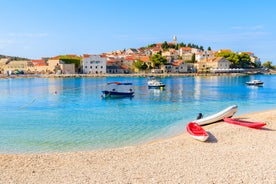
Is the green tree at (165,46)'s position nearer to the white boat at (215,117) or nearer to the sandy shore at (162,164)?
the white boat at (215,117)

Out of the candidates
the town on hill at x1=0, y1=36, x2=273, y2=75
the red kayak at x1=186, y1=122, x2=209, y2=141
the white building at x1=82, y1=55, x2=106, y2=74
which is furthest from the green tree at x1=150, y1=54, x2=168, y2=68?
the red kayak at x1=186, y1=122, x2=209, y2=141

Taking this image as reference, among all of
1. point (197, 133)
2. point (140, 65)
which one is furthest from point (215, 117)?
point (140, 65)

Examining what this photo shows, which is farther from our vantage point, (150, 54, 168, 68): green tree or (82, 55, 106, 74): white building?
(82, 55, 106, 74): white building

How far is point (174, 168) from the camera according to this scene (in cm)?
980

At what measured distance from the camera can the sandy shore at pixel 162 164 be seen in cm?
893

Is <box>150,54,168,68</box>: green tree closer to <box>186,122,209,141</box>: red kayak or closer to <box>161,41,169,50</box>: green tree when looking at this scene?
<box>161,41,169,50</box>: green tree

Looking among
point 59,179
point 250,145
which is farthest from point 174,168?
point 250,145

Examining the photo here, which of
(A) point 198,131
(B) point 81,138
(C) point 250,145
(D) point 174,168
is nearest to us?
(D) point 174,168

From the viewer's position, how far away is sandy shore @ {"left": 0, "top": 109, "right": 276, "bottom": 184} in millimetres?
8930

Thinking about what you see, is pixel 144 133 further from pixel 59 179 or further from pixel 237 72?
pixel 237 72

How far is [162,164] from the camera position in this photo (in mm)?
10312

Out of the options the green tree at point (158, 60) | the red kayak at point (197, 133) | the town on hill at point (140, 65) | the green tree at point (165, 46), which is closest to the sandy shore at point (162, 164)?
the red kayak at point (197, 133)

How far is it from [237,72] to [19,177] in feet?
400

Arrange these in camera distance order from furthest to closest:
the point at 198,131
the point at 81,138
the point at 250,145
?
the point at 81,138 < the point at 198,131 < the point at 250,145
